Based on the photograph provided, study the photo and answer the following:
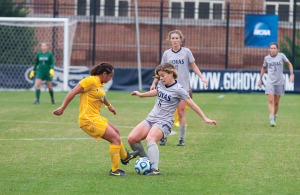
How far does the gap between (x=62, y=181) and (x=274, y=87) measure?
6.98 m

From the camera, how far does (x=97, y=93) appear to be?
5.71 m

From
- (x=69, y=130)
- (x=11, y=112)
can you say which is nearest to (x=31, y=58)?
(x=11, y=112)

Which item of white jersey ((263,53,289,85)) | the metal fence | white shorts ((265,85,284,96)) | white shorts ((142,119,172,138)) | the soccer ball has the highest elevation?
the metal fence

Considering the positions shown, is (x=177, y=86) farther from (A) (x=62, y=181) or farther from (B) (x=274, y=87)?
(B) (x=274, y=87)

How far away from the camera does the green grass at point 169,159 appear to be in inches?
198

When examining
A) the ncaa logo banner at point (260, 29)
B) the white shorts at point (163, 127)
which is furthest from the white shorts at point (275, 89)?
the ncaa logo banner at point (260, 29)

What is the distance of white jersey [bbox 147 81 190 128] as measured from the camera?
19.5 feet

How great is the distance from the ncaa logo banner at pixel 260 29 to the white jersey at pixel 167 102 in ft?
54.6

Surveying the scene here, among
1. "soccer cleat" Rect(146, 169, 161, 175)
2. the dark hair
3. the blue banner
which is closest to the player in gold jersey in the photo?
the dark hair

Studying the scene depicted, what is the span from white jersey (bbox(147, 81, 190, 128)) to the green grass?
70 cm

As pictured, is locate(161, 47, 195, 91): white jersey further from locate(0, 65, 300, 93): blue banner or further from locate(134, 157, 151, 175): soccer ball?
locate(0, 65, 300, 93): blue banner

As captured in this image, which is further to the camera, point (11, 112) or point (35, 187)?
point (11, 112)

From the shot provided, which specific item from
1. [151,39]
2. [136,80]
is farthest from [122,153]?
[151,39]

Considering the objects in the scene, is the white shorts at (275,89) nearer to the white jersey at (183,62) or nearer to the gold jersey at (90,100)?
the white jersey at (183,62)
